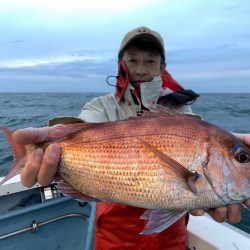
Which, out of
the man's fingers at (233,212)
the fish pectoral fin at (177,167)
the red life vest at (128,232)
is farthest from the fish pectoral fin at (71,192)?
the man's fingers at (233,212)

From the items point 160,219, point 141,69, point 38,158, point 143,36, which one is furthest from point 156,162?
point 143,36

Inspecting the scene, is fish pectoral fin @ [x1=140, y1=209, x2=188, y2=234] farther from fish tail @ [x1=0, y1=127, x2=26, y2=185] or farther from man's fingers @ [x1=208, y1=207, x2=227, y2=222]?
Answer: fish tail @ [x1=0, y1=127, x2=26, y2=185]

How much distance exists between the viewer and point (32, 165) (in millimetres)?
2326

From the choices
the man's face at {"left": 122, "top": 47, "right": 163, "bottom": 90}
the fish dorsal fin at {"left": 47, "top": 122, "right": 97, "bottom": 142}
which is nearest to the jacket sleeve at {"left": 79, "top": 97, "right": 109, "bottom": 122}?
the man's face at {"left": 122, "top": 47, "right": 163, "bottom": 90}

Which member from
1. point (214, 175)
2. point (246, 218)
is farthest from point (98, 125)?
point (246, 218)

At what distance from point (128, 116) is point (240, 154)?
1493mm

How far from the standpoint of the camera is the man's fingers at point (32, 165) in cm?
232

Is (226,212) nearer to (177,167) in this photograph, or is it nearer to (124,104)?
(177,167)

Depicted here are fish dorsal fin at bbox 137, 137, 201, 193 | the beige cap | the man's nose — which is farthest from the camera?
the man's nose

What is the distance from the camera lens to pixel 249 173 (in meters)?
2.09

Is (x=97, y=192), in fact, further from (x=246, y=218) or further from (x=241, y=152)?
(x=246, y=218)

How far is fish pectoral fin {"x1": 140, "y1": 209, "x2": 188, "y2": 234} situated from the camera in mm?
2031

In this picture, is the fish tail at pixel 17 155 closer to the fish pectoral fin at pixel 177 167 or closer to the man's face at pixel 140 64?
the fish pectoral fin at pixel 177 167

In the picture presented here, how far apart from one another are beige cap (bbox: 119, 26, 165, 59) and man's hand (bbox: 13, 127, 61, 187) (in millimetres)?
1585
